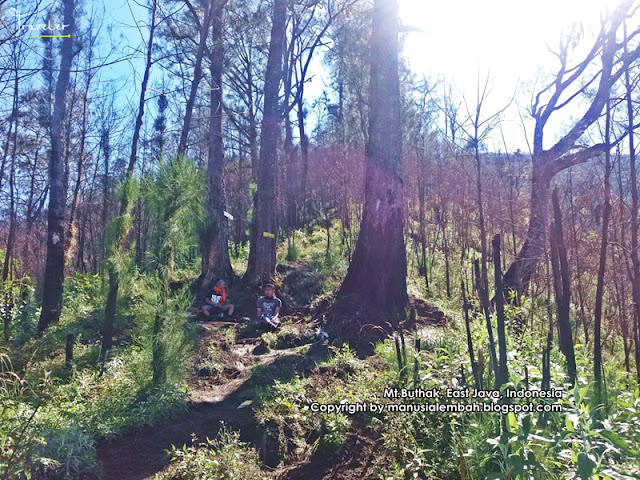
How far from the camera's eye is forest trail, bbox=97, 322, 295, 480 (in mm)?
3570

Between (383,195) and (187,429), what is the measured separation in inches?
203

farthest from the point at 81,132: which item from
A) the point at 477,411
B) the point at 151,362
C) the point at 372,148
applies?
the point at 477,411

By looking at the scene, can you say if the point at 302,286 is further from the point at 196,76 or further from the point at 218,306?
the point at 196,76

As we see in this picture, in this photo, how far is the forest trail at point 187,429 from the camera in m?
3.57

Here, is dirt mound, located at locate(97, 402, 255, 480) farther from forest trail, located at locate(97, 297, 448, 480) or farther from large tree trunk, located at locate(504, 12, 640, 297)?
large tree trunk, located at locate(504, 12, 640, 297)

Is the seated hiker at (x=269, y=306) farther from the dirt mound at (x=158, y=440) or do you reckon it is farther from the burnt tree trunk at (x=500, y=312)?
the burnt tree trunk at (x=500, y=312)

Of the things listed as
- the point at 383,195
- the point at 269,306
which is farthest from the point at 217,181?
the point at 383,195

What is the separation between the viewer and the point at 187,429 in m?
4.13

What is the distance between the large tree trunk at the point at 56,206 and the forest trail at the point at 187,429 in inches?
149

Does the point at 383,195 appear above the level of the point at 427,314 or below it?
above

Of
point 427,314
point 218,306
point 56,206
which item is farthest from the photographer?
point 218,306

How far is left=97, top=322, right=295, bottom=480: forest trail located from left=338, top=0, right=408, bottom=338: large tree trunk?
261cm

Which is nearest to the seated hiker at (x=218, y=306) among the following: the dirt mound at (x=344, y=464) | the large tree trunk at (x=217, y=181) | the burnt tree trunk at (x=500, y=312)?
the large tree trunk at (x=217, y=181)

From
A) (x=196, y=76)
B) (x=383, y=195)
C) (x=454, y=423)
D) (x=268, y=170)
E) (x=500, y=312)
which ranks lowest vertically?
(x=454, y=423)
